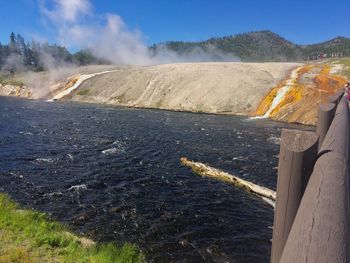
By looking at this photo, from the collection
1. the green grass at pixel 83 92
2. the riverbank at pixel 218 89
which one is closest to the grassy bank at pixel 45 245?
the riverbank at pixel 218 89

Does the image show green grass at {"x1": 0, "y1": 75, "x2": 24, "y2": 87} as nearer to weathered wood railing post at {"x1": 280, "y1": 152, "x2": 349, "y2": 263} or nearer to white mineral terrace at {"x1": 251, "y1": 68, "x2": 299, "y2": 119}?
white mineral terrace at {"x1": 251, "y1": 68, "x2": 299, "y2": 119}

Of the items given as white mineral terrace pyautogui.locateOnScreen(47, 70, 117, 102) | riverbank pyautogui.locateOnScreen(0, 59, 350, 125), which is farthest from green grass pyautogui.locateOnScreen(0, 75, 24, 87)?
white mineral terrace pyautogui.locateOnScreen(47, 70, 117, 102)

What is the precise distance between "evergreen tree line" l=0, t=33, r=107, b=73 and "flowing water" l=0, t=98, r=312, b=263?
11784 cm

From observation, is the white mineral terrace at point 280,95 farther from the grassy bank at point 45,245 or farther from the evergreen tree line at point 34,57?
the evergreen tree line at point 34,57

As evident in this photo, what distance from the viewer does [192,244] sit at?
43.3ft

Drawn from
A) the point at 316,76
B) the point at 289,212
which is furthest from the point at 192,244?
the point at 316,76

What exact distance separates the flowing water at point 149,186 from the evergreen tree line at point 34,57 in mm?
117843

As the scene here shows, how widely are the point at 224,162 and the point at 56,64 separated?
133 meters

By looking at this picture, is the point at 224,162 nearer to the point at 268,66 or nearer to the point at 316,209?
the point at 316,209

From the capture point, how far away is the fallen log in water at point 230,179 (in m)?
17.8

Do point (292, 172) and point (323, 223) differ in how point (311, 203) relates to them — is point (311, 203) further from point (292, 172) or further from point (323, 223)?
point (292, 172)

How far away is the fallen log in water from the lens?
1783 centimetres

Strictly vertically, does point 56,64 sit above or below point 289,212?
above

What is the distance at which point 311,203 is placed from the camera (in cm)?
275
